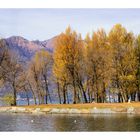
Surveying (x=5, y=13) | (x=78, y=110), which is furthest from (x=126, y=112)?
(x=5, y=13)

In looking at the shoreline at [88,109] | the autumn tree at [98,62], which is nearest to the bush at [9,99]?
the shoreline at [88,109]

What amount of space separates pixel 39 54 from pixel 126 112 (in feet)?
54.7

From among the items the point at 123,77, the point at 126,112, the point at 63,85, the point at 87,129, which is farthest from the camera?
the point at 63,85

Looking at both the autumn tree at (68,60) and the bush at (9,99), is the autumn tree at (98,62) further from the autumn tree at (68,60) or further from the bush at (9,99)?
the bush at (9,99)

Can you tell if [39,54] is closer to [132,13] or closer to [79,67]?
[79,67]

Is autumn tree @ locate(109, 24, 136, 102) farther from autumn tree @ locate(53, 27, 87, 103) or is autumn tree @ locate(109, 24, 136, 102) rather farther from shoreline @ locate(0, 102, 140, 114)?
autumn tree @ locate(53, 27, 87, 103)

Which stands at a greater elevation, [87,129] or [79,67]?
[79,67]

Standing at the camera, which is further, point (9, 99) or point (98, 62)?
point (9, 99)

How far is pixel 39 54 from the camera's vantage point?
2218 inches

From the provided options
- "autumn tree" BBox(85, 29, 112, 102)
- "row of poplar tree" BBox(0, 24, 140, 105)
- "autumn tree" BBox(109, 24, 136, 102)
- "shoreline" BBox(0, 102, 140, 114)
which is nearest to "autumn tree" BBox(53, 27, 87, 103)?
"row of poplar tree" BBox(0, 24, 140, 105)

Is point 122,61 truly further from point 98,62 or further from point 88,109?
point 88,109

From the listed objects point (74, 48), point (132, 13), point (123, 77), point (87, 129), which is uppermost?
point (132, 13)

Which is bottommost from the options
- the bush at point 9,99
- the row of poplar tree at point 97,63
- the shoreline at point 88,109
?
the shoreline at point 88,109

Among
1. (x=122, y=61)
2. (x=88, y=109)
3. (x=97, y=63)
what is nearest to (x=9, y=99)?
(x=97, y=63)
